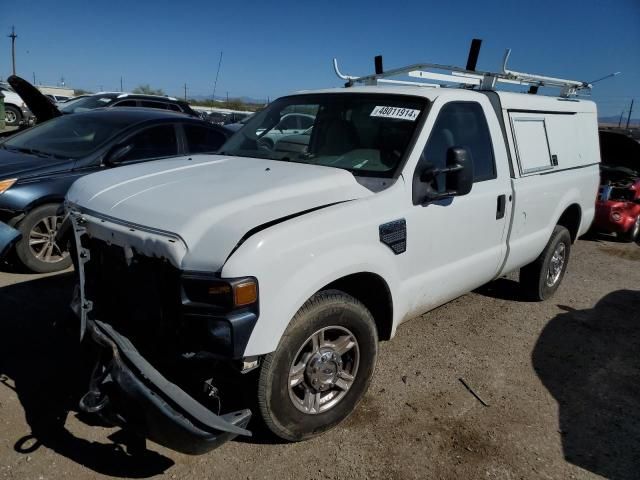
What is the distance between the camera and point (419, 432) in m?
3.05

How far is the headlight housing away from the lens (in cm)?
483

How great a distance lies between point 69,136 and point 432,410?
4.89 metres

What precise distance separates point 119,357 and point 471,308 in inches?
141

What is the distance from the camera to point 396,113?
3.42 metres

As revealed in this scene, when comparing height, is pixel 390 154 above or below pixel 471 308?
above

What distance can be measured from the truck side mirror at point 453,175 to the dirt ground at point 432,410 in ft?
4.52

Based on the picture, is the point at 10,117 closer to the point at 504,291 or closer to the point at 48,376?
the point at 48,376

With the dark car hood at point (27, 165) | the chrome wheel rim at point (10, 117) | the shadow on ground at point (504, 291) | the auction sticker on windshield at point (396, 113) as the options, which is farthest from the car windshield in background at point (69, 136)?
the chrome wheel rim at point (10, 117)

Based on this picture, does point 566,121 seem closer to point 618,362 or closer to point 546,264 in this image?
point 546,264

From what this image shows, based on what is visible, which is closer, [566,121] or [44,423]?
[44,423]

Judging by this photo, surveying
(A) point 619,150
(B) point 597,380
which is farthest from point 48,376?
(A) point 619,150

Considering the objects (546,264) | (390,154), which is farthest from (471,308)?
(390,154)

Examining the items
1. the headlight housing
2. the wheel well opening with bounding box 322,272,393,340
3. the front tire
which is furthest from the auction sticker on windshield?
the headlight housing

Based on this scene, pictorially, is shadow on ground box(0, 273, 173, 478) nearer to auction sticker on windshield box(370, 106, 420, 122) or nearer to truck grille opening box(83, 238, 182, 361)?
truck grille opening box(83, 238, 182, 361)
